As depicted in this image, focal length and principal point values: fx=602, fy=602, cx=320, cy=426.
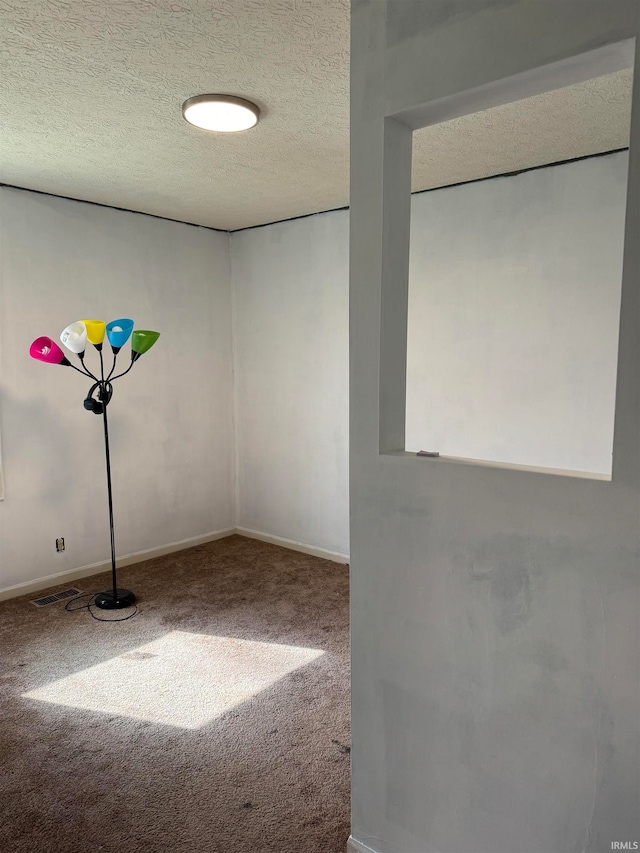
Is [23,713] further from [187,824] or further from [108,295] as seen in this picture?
[108,295]

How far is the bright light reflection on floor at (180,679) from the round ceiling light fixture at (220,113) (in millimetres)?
2500

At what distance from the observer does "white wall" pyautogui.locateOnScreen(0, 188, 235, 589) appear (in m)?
3.76

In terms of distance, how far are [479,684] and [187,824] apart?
111 cm

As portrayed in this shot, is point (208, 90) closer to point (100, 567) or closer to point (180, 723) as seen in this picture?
point (180, 723)

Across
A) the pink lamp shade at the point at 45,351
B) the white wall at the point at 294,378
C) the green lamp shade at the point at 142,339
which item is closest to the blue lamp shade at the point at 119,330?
the green lamp shade at the point at 142,339

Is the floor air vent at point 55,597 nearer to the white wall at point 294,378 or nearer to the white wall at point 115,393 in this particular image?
the white wall at point 115,393

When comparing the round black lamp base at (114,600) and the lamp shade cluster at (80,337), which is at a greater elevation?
the lamp shade cluster at (80,337)

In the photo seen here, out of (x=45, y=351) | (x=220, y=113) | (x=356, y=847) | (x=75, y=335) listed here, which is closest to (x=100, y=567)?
(x=45, y=351)

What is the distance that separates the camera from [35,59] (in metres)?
2.07

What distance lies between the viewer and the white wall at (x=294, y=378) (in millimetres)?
4367

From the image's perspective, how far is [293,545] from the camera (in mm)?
4750

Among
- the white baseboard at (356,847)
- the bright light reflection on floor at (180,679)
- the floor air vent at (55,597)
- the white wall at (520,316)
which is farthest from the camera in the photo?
the floor air vent at (55,597)

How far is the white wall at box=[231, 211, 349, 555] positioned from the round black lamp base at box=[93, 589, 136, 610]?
1.44 m

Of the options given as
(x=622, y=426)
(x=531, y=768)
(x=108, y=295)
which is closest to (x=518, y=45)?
(x=622, y=426)
